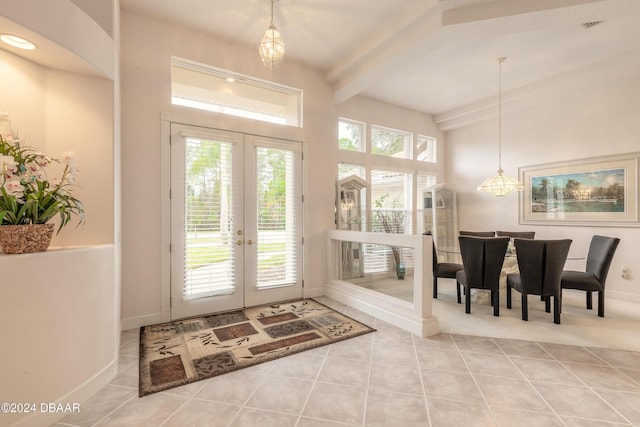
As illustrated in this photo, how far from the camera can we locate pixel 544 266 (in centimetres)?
324

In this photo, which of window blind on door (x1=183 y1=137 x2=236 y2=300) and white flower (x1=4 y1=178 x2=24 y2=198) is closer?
white flower (x1=4 y1=178 x2=24 y2=198)

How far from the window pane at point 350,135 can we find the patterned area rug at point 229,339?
2.85 meters

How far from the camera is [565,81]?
4.36 metres

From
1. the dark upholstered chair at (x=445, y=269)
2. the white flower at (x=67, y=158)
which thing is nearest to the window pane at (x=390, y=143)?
the dark upholstered chair at (x=445, y=269)

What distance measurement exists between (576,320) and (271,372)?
3.61m

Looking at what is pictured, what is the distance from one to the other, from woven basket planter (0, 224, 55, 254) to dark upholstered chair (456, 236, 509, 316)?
3998 mm

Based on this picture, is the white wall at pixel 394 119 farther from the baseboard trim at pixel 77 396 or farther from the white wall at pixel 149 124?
the baseboard trim at pixel 77 396

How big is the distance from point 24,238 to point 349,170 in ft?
13.8

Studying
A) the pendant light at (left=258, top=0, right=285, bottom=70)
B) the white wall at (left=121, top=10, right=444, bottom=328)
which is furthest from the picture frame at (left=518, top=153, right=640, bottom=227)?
the pendant light at (left=258, top=0, right=285, bottom=70)

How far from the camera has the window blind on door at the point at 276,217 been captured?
3906mm

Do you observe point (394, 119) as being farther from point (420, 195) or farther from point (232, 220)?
point (232, 220)

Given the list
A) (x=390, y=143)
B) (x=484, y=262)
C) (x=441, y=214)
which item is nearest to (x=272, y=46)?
(x=484, y=262)

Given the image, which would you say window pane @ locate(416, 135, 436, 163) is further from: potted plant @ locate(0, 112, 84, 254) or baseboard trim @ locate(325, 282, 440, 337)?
potted plant @ locate(0, 112, 84, 254)

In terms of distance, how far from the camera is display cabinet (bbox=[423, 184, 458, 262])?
589 cm
